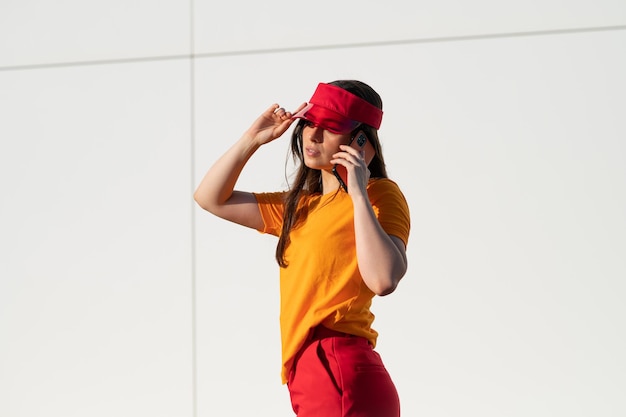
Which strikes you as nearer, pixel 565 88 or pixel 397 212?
pixel 397 212

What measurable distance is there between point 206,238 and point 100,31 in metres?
1.08

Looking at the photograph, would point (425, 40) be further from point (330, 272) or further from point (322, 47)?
point (330, 272)

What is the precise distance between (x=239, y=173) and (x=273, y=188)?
2064mm

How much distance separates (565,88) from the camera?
427 centimetres

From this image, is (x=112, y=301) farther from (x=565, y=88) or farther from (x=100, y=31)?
(x=565, y=88)

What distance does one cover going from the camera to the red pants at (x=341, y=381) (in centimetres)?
210

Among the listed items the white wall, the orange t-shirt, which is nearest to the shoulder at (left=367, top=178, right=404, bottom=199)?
the orange t-shirt

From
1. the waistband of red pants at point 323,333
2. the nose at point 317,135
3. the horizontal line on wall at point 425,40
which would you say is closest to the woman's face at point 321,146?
the nose at point 317,135

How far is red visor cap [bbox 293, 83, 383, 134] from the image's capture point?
2207 millimetres

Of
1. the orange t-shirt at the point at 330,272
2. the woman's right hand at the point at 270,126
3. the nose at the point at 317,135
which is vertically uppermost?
the woman's right hand at the point at 270,126

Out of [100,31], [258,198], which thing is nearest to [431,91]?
[100,31]

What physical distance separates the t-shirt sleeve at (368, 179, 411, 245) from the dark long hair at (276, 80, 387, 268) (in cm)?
9

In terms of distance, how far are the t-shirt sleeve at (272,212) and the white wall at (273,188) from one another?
1847mm

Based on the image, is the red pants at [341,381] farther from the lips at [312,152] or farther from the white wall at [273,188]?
the white wall at [273,188]
